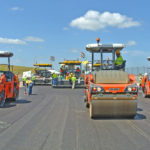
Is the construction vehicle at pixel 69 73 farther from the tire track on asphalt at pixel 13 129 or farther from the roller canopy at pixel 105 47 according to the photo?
the tire track on asphalt at pixel 13 129

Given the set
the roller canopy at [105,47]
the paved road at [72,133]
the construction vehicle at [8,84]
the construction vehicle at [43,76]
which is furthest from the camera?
the construction vehicle at [43,76]

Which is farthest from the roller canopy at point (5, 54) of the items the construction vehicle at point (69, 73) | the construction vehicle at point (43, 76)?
the construction vehicle at point (43, 76)

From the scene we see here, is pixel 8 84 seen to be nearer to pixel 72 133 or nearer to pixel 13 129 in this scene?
pixel 13 129

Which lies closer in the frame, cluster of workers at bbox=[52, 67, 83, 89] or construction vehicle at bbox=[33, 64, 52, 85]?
cluster of workers at bbox=[52, 67, 83, 89]

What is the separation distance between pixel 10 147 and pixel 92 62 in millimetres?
6365

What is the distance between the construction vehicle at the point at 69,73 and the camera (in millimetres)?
26438

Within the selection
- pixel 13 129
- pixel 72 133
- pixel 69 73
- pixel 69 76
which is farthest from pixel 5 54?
pixel 69 73

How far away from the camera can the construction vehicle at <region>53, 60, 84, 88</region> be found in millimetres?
26438

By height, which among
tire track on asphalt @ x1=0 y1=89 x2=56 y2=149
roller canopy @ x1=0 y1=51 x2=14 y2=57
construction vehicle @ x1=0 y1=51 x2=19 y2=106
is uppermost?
roller canopy @ x1=0 y1=51 x2=14 y2=57

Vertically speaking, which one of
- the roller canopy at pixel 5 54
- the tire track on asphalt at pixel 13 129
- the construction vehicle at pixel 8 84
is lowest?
the tire track on asphalt at pixel 13 129

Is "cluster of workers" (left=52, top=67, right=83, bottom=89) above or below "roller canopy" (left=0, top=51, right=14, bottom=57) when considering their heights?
below

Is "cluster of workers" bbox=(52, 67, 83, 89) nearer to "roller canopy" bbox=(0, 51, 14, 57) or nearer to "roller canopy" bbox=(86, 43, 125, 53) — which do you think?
"roller canopy" bbox=(0, 51, 14, 57)

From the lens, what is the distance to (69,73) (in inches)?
1090

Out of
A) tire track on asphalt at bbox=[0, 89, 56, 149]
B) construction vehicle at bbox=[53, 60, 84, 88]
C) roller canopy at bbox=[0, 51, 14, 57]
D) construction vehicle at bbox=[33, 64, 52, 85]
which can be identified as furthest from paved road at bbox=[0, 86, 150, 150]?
construction vehicle at bbox=[33, 64, 52, 85]
